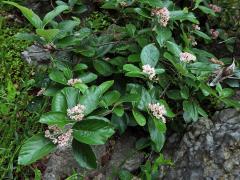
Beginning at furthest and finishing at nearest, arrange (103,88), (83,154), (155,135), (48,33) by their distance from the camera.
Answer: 1. (155,135)
2. (48,33)
3. (103,88)
4. (83,154)

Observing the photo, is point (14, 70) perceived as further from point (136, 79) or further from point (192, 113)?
point (192, 113)

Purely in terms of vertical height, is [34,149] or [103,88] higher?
[103,88]

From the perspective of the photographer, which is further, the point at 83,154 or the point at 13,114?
the point at 13,114

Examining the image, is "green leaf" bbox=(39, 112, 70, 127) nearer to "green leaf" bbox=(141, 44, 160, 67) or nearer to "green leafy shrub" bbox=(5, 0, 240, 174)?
"green leafy shrub" bbox=(5, 0, 240, 174)

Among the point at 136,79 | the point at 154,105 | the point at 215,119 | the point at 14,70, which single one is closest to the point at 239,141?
the point at 215,119

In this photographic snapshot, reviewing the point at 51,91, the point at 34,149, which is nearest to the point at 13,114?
the point at 51,91

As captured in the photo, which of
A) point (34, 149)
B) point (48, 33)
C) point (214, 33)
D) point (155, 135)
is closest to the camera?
point (34, 149)

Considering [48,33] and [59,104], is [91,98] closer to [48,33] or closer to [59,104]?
[59,104]

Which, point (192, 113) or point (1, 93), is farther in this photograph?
point (1, 93)
